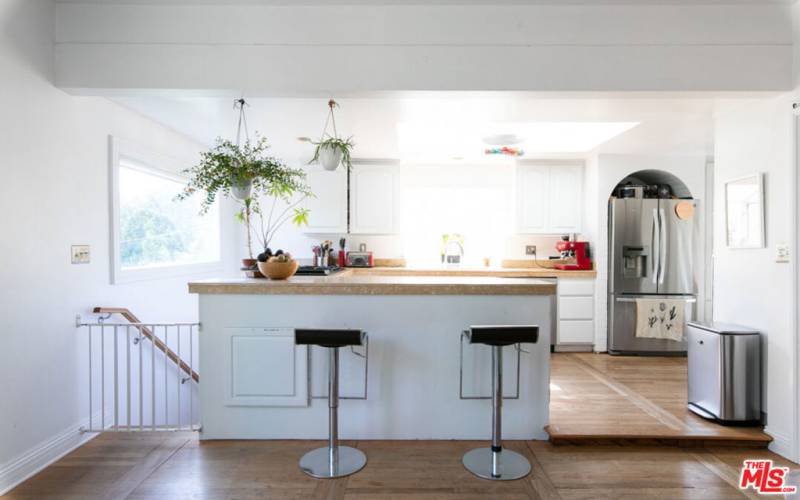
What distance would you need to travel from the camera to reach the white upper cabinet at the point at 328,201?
17.5 feet

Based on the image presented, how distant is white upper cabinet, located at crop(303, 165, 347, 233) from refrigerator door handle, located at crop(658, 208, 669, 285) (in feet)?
12.2

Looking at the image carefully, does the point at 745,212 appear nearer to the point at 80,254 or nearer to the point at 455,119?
the point at 455,119

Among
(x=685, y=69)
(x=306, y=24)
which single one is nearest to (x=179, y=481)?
(x=306, y=24)

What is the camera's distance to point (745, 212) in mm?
2871

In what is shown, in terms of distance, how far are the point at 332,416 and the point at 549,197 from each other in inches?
159

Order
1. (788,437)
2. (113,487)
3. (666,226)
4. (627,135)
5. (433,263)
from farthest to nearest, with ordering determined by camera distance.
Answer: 1. (433,263)
2. (666,226)
3. (627,135)
4. (788,437)
5. (113,487)

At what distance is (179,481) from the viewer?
7.61 feet


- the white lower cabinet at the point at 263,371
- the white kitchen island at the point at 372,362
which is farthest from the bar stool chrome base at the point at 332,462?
the white lower cabinet at the point at 263,371

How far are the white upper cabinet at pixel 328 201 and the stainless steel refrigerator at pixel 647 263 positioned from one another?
3.29 metres

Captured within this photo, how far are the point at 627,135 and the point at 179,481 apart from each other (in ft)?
15.0

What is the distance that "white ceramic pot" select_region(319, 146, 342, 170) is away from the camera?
2.86 m

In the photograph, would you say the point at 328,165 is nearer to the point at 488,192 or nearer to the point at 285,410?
the point at 285,410

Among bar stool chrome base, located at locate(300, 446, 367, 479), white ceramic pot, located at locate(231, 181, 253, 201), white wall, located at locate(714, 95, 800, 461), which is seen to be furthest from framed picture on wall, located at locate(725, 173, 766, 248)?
white ceramic pot, located at locate(231, 181, 253, 201)

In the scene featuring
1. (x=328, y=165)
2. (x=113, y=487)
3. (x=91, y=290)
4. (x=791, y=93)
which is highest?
(x=791, y=93)
